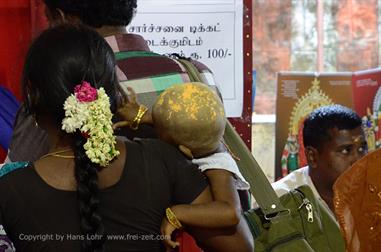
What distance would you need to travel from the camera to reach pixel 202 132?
1938mm

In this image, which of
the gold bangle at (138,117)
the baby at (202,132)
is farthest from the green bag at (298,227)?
the gold bangle at (138,117)

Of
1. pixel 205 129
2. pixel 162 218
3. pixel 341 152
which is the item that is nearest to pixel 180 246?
pixel 162 218

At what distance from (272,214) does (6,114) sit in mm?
1232

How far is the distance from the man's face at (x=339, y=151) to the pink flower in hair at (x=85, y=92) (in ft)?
7.57

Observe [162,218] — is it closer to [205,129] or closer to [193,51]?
[205,129]

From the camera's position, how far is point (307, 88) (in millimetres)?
4699

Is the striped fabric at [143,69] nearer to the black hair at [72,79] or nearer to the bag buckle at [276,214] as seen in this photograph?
the black hair at [72,79]

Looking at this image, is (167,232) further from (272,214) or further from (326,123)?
(326,123)

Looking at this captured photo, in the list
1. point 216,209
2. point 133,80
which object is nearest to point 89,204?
point 216,209

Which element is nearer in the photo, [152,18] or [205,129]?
[205,129]

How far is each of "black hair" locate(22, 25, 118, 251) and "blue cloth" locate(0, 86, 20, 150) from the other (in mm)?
1181

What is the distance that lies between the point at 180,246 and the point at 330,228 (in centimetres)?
64

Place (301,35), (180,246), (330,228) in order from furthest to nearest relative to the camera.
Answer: (301,35), (330,228), (180,246)

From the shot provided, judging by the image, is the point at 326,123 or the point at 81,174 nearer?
the point at 81,174
